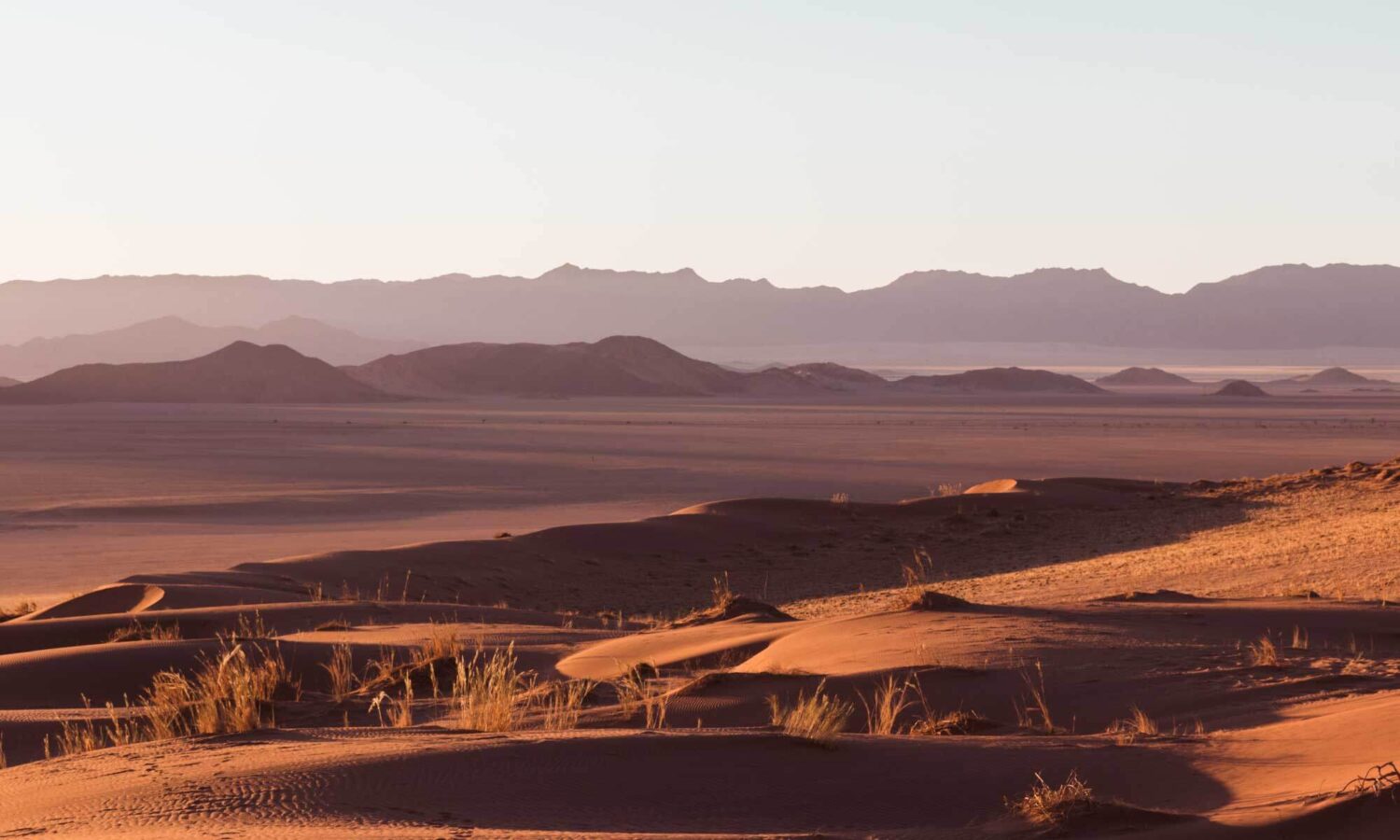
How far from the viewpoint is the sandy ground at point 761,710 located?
18.0 ft

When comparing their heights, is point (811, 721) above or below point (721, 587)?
above

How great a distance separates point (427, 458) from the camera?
49344 mm

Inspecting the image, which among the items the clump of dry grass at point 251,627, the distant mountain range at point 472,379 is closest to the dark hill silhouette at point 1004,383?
the distant mountain range at point 472,379

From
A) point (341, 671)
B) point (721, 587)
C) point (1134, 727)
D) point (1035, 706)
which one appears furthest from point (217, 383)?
point (1134, 727)

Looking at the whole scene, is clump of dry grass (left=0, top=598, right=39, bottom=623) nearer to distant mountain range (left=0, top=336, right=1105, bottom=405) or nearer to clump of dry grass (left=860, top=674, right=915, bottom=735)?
clump of dry grass (left=860, top=674, right=915, bottom=735)

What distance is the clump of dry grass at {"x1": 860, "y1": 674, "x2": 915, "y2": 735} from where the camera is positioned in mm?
7668

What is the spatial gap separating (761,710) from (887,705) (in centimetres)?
79

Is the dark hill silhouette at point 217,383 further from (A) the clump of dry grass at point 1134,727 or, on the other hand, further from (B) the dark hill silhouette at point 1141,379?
(A) the clump of dry grass at point 1134,727

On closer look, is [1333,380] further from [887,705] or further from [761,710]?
[887,705]

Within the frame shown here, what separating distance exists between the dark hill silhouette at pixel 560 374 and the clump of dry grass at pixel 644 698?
105386mm

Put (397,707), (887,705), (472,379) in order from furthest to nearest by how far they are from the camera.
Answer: (472,379), (397,707), (887,705)

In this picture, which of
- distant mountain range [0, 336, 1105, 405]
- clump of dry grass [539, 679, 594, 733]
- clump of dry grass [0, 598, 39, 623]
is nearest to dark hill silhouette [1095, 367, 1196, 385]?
distant mountain range [0, 336, 1105, 405]

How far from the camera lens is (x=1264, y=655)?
9.38 m

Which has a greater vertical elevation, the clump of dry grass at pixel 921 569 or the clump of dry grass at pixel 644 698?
the clump of dry grass at pixel 644 698
